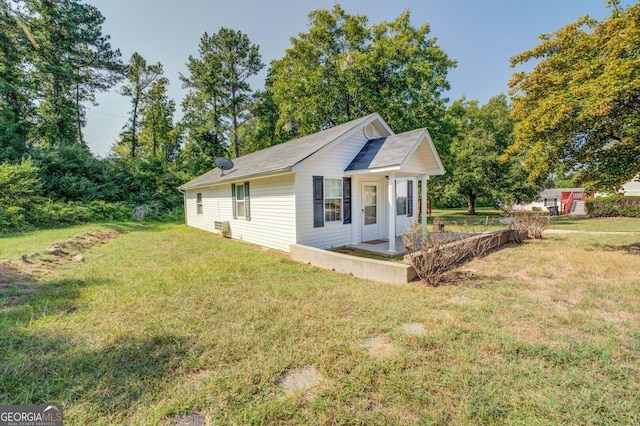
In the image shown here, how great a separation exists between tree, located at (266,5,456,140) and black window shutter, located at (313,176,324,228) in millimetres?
10506

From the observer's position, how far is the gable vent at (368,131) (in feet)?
32.1

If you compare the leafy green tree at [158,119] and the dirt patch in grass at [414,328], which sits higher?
the leafy green tree at [158,119]

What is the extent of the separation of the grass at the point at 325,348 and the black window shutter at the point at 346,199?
3.77m

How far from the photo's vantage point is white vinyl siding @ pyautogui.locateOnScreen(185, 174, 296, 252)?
8.28m

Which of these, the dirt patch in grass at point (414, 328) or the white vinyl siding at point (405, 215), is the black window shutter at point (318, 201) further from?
the dirt patch in grass at point (414, 328)

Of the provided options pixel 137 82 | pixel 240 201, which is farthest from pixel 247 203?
pixel 137 82

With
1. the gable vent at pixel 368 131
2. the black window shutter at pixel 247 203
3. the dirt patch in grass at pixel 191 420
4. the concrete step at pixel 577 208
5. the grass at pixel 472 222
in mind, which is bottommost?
the dirt patch in grass at pixel 191 420

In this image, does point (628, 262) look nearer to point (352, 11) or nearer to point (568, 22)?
point (568, 22)

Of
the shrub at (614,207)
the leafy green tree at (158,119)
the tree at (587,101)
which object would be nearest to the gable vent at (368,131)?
the tree at (587,101)

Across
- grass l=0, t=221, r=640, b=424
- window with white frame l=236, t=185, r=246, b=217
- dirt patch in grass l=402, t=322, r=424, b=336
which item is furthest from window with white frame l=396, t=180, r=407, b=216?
dirt patch in grass l=402, t=322, r=424, b=336

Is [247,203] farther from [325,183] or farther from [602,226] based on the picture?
[602,226]

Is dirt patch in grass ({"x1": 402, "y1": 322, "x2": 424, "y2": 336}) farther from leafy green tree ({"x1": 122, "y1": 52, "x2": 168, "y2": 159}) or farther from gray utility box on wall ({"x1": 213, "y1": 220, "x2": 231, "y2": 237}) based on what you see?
leafy green tree ({"x1": 122, "y1": 52, "x2": 168, "y2": 159})

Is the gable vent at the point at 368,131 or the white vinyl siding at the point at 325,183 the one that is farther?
the gable vent at the point at 368,131

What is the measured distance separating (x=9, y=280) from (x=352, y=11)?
887 inches
